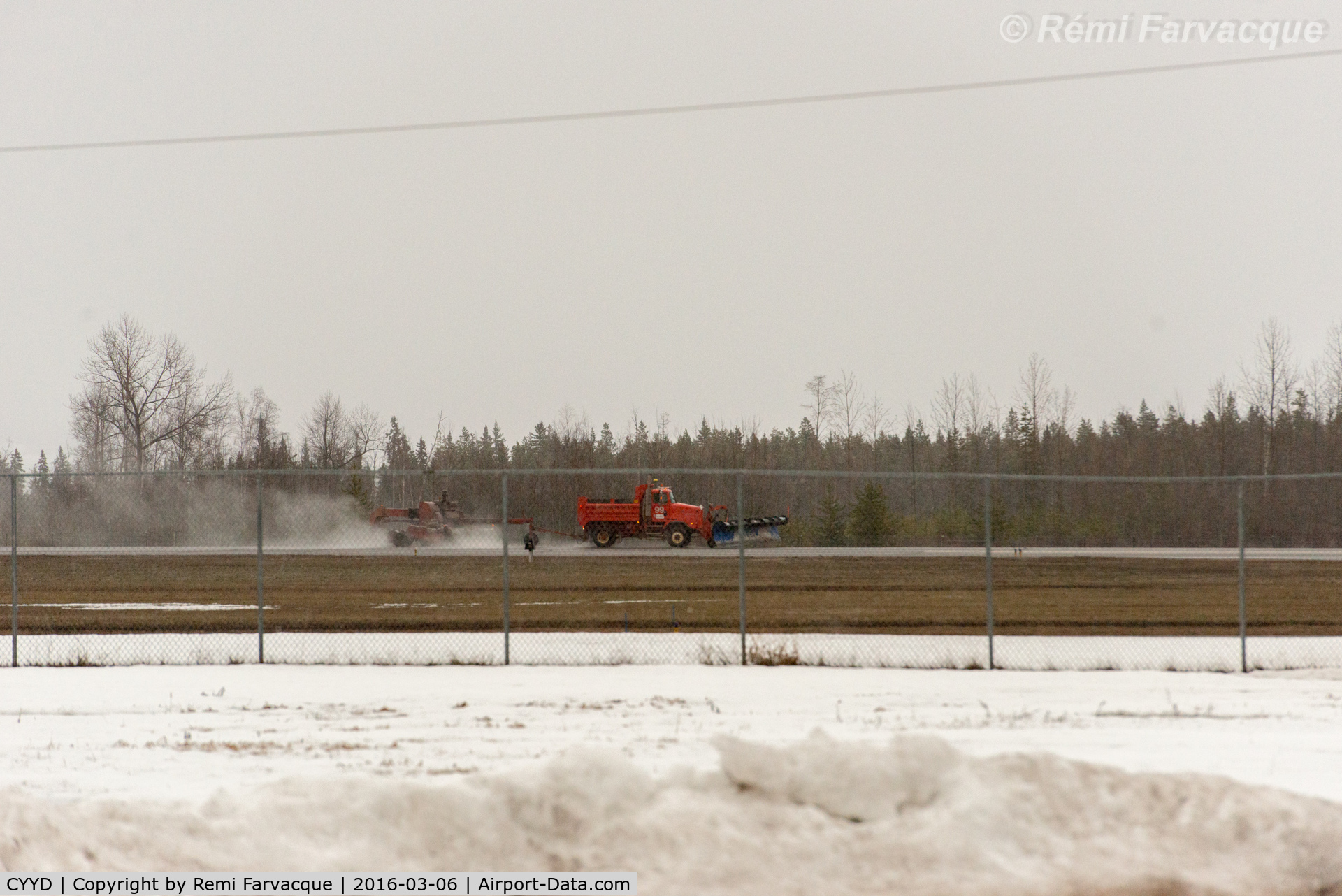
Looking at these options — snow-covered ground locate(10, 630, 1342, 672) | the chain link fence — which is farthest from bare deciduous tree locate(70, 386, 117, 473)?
snow-covered ground locate(10, 630, 1342, 672)

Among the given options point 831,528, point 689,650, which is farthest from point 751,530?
point 689,650

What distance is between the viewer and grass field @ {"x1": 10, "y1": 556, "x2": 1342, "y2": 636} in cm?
1769

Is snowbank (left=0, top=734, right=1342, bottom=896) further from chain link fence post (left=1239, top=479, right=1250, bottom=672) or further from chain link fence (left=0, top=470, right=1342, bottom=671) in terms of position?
chain link fence post (left=1239, top=479, right=1250, bottom=672)

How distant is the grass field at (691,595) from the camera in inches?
696

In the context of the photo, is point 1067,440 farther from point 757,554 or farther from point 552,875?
point 552,875

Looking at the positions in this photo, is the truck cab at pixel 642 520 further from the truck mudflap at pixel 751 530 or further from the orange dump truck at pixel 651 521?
the truck mudflap at pixel 751 530

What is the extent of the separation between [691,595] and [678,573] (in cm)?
624

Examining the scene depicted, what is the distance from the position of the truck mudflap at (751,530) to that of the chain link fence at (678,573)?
0.12 metres

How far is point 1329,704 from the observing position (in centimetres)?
1016

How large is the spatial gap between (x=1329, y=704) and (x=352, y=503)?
42.6 m

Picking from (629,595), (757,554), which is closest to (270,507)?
(757,554)
